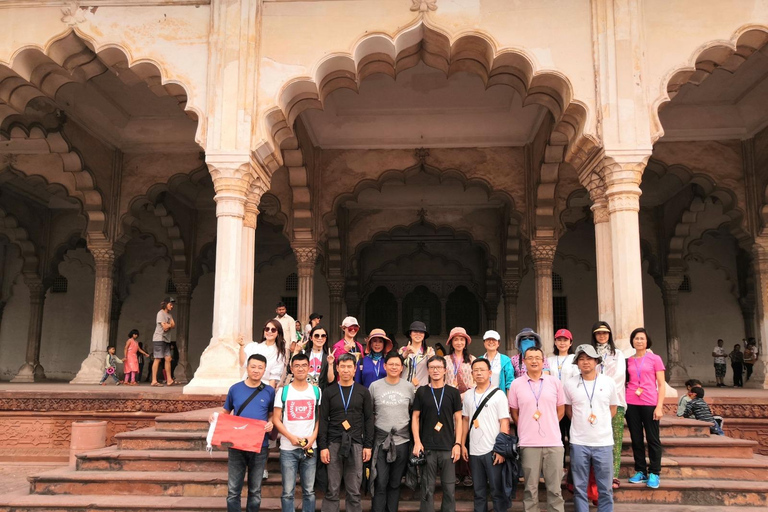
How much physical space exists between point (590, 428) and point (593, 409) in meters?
0.13

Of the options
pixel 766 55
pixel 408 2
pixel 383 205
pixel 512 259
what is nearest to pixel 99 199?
pixel 383 205

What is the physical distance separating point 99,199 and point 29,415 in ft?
16.9

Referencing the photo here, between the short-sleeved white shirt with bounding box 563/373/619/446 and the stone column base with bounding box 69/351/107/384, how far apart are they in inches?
370

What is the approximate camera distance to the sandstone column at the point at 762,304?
35.8 feet

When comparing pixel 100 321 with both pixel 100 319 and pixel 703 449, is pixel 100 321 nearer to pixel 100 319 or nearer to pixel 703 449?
pixel 100 319

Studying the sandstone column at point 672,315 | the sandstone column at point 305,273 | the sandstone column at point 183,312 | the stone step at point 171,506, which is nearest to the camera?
the stone step at point 171,506

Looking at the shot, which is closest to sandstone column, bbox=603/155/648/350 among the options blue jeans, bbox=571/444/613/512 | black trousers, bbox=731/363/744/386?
blue jeans, bbox=571/444/613/512

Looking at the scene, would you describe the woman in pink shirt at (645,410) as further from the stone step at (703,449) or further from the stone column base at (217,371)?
the stone column base at (217,371)

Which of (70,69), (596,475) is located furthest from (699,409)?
(70,69)

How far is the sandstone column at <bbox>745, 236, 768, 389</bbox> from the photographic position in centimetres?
1092

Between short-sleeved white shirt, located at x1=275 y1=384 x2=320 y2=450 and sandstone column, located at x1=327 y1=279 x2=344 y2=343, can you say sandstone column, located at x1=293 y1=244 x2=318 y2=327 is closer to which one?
sandstone column, located at x1=327 y1=279 x2=344 y2=343

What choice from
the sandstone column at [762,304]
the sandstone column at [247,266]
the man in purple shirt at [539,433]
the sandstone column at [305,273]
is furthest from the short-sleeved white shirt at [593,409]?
the sandstone column at [305,273]

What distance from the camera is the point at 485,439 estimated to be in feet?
14.8

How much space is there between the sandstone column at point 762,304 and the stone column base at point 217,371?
349 inches
